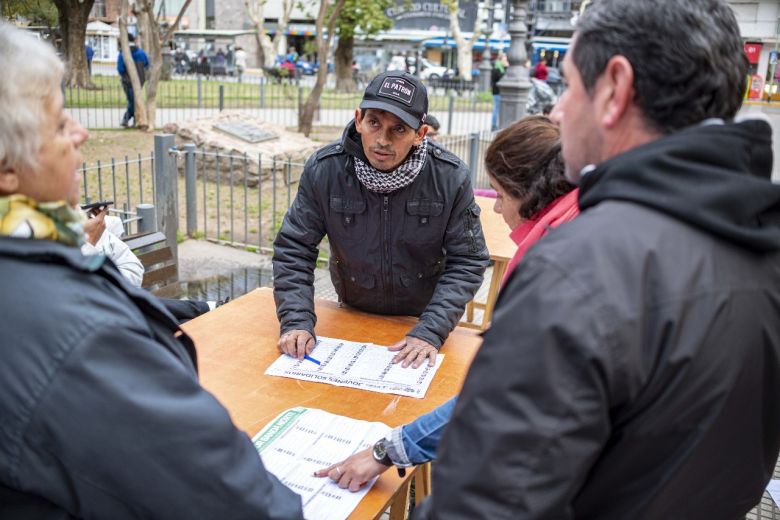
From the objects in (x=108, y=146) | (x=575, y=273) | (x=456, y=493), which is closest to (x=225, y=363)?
(x=456, y=493)

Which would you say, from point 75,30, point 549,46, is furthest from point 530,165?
point 549,46

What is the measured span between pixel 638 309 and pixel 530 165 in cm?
99

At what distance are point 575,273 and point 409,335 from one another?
4.92 feet

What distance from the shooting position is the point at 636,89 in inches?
41.4

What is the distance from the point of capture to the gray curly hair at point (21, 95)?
1.07m

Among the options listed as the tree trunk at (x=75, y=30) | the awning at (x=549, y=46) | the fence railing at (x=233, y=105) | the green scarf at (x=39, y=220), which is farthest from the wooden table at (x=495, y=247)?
the awning at (x=549, y=46)

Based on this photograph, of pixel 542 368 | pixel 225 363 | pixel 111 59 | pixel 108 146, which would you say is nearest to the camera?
pixel 542 368

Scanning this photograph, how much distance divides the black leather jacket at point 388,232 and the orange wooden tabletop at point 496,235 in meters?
0.97

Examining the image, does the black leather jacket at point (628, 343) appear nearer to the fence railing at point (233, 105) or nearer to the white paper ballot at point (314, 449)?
the white paper ballot at point (314, 449)

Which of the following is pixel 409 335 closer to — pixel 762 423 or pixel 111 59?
pixel 762 423

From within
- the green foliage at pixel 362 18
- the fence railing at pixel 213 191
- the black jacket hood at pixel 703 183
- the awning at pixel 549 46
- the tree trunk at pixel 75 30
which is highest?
the awning at pixel 549 46

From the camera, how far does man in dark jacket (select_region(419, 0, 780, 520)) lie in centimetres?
98

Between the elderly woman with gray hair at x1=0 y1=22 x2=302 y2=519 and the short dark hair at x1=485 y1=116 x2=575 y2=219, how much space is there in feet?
3.49

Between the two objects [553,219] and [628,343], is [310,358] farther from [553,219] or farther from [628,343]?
[628,343]
